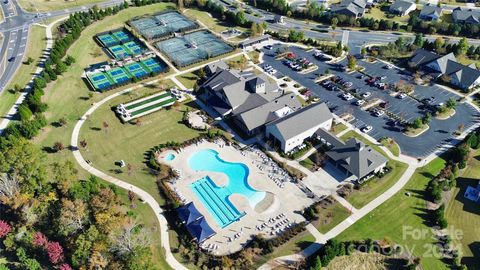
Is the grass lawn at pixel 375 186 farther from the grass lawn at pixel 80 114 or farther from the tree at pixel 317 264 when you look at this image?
the grass lawn at pixel 80 114

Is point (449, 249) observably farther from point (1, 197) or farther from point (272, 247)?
point (1, 197)

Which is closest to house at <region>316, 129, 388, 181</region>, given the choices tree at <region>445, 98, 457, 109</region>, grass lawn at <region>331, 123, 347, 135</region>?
grass lawn at <region>331, 123, 347, 135</region>

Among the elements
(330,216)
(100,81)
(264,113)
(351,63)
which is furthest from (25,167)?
(351,63)

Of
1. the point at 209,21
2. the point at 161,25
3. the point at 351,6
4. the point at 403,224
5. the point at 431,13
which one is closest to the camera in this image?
the point at 403,224

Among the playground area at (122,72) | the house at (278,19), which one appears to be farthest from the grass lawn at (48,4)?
the house at (278,19)

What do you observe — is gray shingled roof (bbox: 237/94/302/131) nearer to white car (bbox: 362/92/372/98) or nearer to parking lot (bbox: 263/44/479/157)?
parking lot (bbox: 263/44/479/157)

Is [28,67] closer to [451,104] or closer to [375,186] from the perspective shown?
[375,186]
